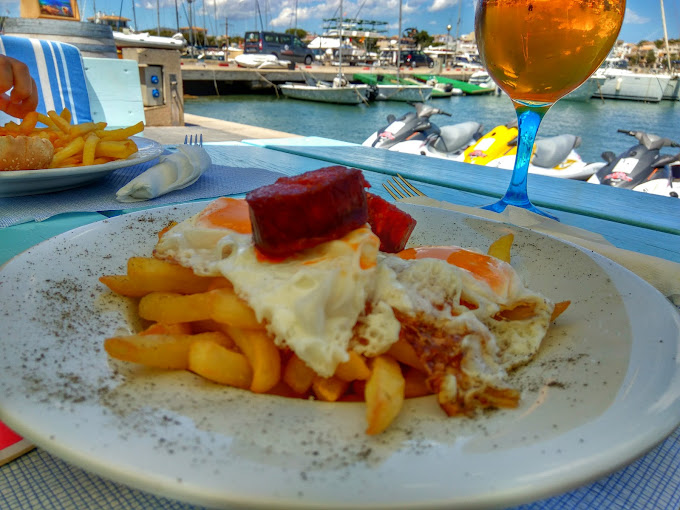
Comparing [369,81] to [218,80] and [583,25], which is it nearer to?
[218,80]

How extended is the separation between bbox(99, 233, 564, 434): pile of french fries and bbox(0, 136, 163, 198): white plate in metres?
1.00

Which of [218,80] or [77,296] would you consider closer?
[77,296]

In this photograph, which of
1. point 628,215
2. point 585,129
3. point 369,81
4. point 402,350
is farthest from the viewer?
point 369,81

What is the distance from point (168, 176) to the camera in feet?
6.08

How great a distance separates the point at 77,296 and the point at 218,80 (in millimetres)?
31263

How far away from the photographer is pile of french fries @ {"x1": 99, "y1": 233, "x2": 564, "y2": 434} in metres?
0.66

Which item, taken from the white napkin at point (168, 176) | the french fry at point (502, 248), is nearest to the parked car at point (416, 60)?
the white napkin at point (168, 176)

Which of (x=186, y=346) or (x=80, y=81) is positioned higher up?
(x=80, y=81)

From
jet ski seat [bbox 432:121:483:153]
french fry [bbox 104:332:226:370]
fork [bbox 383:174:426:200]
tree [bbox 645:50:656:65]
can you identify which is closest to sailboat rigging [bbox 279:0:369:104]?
jet ski seat [bbox 432:121:483:153]

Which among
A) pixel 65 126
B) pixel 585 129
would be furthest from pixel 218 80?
pixel 65 126

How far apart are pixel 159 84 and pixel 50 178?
27.1 feet

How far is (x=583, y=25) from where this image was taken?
4.44 feet

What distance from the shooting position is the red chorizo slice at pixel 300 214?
751 millimetres

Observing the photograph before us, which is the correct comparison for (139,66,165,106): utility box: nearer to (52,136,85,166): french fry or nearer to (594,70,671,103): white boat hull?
(52,136,85,166): french fry
